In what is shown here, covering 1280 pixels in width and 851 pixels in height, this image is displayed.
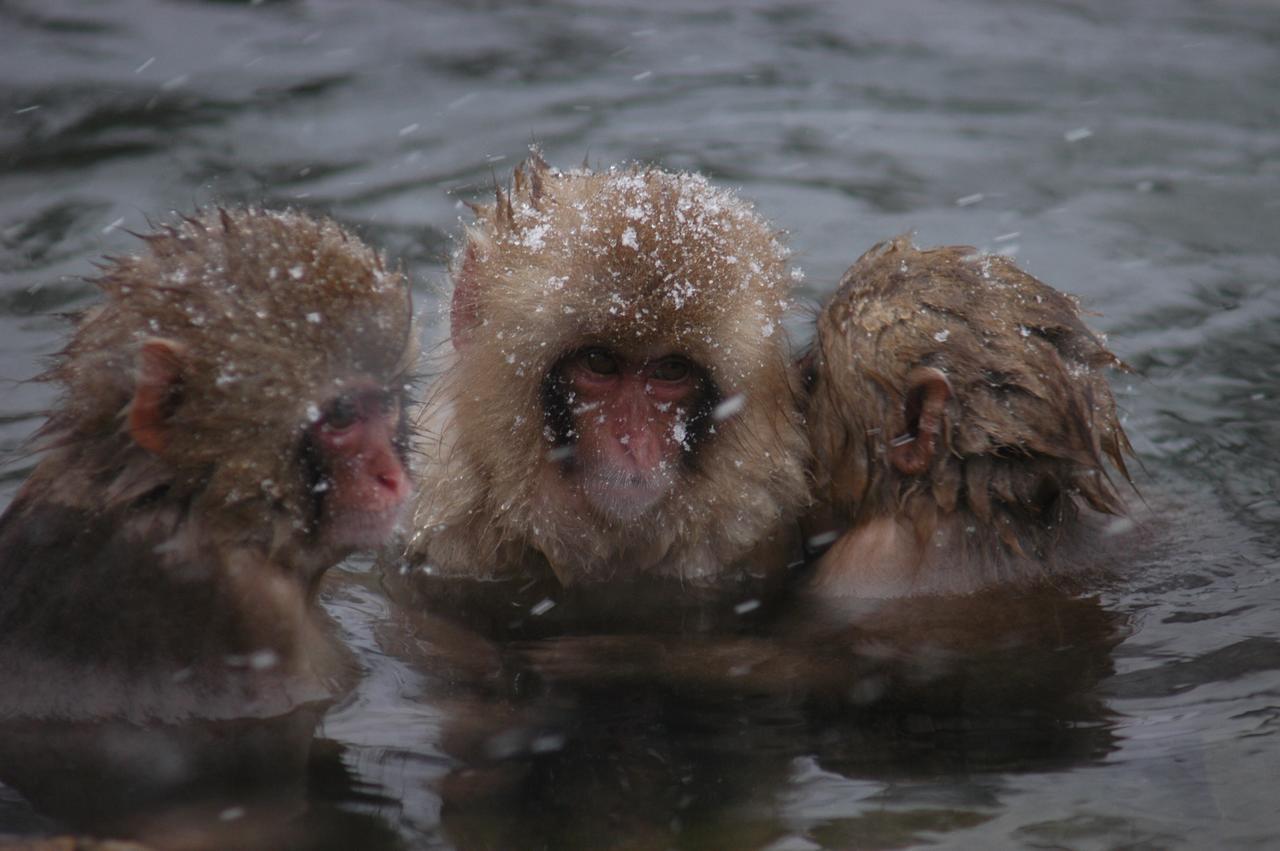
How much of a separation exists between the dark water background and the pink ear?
541 mm

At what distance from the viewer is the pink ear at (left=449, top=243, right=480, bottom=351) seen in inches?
177

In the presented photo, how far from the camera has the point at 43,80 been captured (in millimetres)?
8750

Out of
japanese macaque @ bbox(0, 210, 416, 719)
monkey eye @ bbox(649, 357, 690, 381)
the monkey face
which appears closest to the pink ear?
the monkey face

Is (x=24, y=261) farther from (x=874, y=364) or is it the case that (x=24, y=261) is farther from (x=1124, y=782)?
(x=1124, y=782)

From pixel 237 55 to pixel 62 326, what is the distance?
3.94 meters

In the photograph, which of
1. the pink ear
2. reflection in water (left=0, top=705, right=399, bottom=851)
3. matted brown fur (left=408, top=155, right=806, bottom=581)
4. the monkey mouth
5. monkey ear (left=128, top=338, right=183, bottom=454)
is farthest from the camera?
the pink ear

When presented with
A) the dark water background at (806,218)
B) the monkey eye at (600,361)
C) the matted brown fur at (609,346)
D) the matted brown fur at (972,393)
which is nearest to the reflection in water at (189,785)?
the dark water background at (806,218)

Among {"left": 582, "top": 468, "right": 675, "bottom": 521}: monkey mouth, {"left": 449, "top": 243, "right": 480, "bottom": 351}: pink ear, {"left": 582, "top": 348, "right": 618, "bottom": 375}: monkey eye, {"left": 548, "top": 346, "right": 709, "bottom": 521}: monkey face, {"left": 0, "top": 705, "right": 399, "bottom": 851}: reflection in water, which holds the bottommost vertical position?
{"left": 0, "top": 705, "right": 399, "bottom": 851}: reflection in water

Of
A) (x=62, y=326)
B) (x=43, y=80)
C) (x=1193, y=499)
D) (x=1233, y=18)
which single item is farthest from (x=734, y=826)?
→ (x=1233, y=18)

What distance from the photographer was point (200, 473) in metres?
3.40

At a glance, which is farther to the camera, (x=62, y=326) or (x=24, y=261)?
(x=24, y=261)

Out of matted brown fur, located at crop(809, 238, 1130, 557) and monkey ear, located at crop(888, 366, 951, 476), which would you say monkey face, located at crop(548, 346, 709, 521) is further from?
monkey ear, located at crop(888, 366, 951, 476)

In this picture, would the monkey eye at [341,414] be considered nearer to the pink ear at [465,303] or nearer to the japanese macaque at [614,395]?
the japanese macaque at [614,395]

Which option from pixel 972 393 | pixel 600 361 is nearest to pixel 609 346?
pixel 600 361
